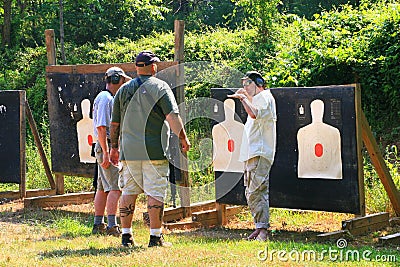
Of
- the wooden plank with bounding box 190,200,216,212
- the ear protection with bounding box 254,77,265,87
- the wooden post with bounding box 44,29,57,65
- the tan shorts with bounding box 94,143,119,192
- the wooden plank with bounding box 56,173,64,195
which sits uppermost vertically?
the wooden post with bounding box 44,29,57,65

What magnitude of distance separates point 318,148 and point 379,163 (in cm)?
79

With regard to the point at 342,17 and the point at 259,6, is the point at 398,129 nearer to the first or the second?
the point at 342,17

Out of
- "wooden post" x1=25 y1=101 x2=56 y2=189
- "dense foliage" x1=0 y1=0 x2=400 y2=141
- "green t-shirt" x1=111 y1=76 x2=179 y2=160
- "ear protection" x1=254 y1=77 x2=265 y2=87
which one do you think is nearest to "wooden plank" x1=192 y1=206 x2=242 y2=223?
"ear protection" x1=254 y1=77 x2=265 y2=87

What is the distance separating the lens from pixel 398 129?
13.5 m

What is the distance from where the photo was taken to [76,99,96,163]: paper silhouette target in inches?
470

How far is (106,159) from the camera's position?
905cm

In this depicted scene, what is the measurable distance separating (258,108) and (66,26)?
52.5 feet

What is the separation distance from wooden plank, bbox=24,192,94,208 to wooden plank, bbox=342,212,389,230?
207 inches

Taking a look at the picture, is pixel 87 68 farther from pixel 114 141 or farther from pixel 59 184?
pixel 114 141

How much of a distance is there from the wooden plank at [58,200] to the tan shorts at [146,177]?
4505mm

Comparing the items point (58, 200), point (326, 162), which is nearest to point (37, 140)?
point (58, 200)

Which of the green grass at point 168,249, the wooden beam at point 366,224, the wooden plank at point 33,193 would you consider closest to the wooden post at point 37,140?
the wooden plank at point 33,193

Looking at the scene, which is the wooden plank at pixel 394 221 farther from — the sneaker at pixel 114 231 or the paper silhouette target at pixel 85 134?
the paper silhouette target at pixel 85 134

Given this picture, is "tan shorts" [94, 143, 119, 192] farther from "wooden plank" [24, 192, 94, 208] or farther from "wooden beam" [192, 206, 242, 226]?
"wooden plank" [24, 192, 94, 208]
